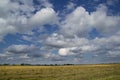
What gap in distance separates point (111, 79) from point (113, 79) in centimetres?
30

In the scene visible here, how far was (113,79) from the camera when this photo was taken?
3222 centimetres

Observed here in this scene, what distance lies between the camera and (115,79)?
3209cm

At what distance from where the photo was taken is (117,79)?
3197 cm

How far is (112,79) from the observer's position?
106 feet

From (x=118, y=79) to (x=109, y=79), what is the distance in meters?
1.30

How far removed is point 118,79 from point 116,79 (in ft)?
0.96

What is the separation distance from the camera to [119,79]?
3192cm

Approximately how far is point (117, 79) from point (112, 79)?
731mm

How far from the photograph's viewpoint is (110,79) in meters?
32.3

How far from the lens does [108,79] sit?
1268 inches

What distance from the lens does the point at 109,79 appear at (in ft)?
106

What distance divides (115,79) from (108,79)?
1021 millimetres

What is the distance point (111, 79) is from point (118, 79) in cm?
103

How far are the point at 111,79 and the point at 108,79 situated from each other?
1.62 feet
